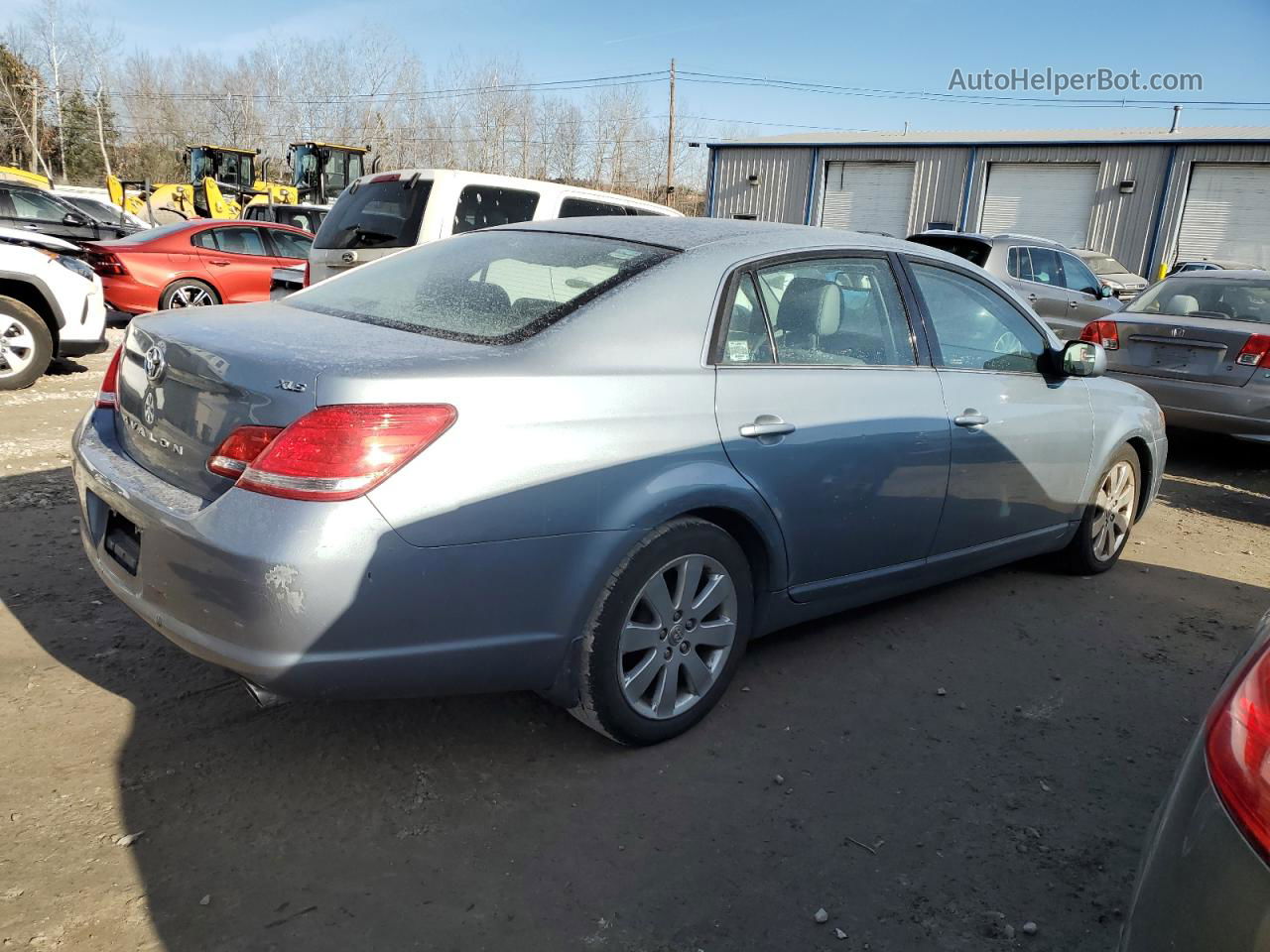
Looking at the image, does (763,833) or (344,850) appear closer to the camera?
(344,850)

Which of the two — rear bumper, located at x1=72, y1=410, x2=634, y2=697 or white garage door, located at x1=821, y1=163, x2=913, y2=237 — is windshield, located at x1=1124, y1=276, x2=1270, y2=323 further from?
white garage door, located at x1=821, y1=163, x2=913, y2=237

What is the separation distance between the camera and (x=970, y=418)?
3811 millimetres

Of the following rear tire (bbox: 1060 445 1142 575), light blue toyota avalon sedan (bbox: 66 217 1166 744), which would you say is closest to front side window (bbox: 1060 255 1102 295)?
rear tire (bbox: 1060 445 1142 575)

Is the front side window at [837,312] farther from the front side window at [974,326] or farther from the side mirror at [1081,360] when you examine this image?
the side mirror at [1081,360]

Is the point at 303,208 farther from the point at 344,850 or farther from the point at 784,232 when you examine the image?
the point at 344,850

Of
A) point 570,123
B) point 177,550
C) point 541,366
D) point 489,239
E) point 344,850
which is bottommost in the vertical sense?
point 344,850

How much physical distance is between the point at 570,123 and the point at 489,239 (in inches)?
2325

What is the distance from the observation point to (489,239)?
3.69 metres

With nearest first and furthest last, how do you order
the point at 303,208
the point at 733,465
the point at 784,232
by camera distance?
the point at 733,465, the point at 784,232, the point at 303,208

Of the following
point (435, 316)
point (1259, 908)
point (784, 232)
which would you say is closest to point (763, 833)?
point (1259, 908)

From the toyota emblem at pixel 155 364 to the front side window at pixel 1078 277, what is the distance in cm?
1116

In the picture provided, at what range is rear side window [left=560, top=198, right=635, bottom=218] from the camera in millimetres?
8070

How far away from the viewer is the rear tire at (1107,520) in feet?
15.6

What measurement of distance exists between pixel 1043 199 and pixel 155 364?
2986 cm
